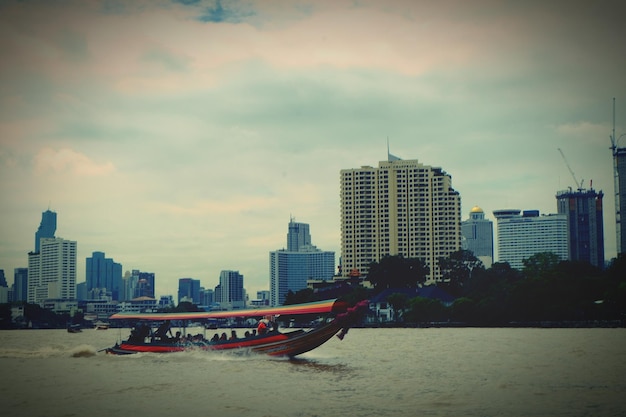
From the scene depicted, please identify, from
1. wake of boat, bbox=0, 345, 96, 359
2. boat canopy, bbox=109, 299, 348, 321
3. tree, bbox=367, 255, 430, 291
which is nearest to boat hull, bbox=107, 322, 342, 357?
boat canopy, bbox=109, 299, 348, 321

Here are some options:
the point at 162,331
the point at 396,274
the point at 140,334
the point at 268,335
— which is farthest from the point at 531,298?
the point at 268,335

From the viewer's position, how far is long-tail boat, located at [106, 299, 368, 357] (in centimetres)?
5078

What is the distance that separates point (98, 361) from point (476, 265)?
122462 mm

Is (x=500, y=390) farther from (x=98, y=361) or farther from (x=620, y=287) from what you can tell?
(x=620, y=287)

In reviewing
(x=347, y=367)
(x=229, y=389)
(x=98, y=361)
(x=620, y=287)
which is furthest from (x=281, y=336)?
(x=620, y=287)

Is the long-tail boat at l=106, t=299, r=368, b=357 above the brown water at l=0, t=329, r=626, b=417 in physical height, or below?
above

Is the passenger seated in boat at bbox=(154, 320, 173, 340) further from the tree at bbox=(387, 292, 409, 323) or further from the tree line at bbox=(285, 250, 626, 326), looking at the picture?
the tree at bbox=(387, 292, 409, 323)

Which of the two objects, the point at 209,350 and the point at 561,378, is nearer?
the point at 561,378

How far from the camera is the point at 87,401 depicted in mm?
39312

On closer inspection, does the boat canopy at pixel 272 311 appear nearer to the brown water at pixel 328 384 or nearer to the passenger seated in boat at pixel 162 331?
the passenger seated in boat at pixel 162 331

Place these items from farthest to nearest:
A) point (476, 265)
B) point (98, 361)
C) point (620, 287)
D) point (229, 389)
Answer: point (476, 265), point (620, 287), point (98, 361), point (229, 389)

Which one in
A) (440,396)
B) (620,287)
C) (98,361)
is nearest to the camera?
(440,396)

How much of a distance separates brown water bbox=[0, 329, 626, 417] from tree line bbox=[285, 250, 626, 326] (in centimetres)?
4332

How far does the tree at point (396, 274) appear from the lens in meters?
166
